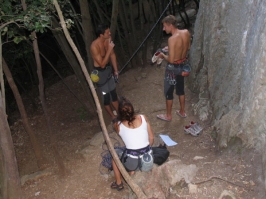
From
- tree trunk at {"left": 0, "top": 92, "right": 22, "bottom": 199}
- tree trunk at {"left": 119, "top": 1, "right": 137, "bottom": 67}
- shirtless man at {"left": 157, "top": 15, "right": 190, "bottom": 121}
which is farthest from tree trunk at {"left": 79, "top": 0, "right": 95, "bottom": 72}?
tree trunk at {"left": 119, "top": 1, "right": 137, "bottom": 67}

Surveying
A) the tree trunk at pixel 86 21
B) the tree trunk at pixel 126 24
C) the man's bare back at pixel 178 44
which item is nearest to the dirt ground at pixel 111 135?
the tree trunk at pixel 126 24

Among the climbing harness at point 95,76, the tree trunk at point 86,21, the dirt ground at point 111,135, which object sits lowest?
the dirt ground at point 111,135

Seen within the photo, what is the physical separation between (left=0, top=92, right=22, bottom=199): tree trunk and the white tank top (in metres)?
1.56

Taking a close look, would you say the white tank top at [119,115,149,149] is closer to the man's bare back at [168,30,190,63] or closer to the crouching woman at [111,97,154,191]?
the crouching woman at [111,97,154,191]

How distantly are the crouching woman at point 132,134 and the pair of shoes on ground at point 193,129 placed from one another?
4.57 ft

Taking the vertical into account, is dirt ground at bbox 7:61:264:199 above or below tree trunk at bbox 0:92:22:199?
below

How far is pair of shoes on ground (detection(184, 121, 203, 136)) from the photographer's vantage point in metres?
6.09

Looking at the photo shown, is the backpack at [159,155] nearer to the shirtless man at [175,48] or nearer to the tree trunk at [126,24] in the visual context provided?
the shirtless man at [175,48]

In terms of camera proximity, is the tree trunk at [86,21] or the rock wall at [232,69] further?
the tree trunk at [86,21]

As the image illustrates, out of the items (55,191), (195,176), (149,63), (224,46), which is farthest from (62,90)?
(195,176)

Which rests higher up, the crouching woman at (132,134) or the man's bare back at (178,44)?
the man's bare back at (178,44)

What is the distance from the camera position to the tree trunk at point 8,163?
178 inches

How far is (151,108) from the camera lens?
766cm

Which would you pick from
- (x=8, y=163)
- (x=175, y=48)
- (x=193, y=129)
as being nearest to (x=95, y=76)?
(x=175, y=48)
